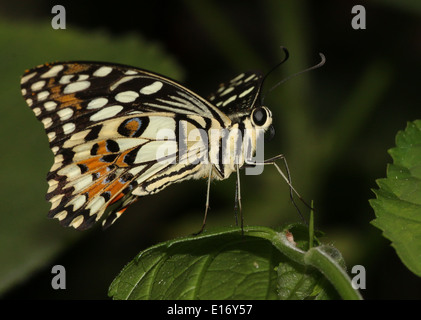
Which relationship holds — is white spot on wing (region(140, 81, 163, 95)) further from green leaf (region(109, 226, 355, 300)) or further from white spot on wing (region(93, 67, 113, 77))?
green leaf (region(109, 226, 355, 300))

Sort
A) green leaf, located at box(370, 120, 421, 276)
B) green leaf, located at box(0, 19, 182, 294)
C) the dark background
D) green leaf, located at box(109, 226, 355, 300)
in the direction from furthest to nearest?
the dark background < green leaf, located at box(0, 19, 182, 294) < green leaf, located at box(109, 226, 355, 300) < green leaf, located at box(370, 120, 421, 276)

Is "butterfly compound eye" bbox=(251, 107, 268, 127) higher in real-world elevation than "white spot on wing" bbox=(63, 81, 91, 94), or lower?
lower

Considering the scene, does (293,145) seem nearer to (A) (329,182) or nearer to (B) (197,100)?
(A) (329,182)

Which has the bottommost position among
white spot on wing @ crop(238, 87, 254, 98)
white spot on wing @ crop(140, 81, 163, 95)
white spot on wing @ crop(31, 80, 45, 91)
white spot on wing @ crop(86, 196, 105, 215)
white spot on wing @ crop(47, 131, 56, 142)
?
white spot on wing @ crop(86, 196, 105, 215)

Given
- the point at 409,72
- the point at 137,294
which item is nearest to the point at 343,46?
the point at 409,72

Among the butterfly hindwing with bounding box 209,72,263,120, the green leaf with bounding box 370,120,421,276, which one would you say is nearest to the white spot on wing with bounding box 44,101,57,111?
the butterfly hindwing with bounding box 209,72,263,120

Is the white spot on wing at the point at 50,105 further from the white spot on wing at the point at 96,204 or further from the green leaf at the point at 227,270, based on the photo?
the green leaf at the point at 227,270

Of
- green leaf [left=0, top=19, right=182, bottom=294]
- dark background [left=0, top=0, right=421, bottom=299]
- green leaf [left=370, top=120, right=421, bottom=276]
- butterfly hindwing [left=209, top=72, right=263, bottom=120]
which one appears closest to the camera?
green leaf [left=370, top=120, right=421, bottom=276]

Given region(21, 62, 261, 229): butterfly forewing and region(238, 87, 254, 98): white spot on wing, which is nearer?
region(21, 62, 261, 229): butterfly forewing
